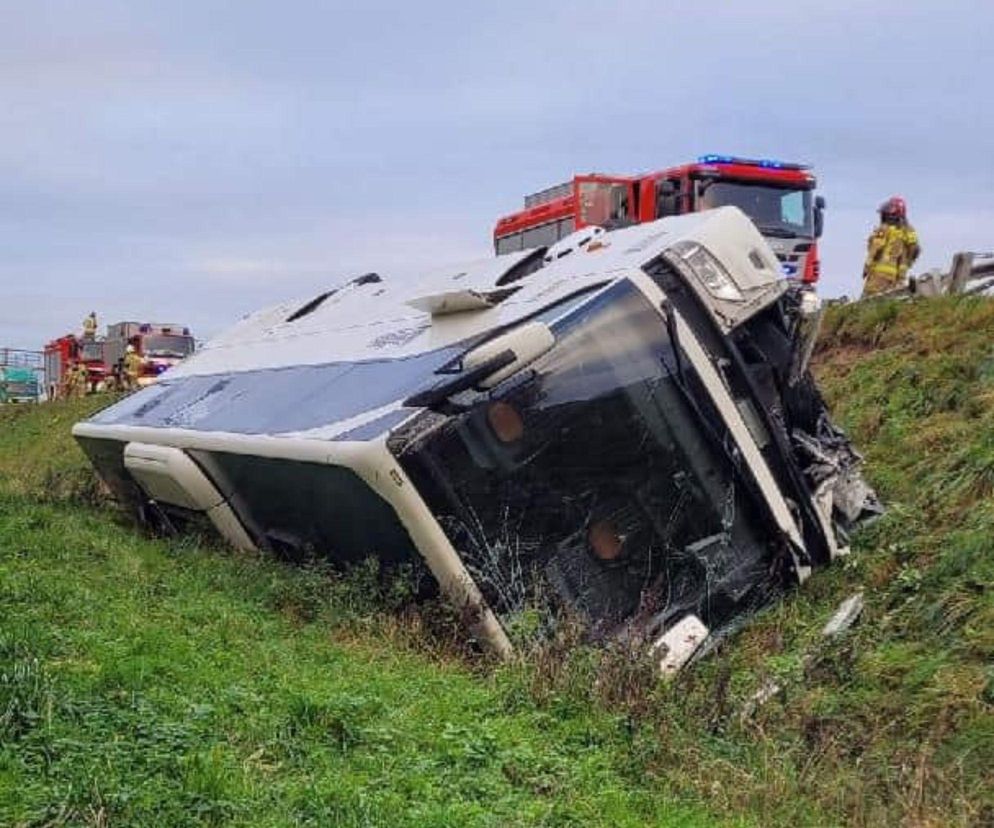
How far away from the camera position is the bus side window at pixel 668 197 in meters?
14.7

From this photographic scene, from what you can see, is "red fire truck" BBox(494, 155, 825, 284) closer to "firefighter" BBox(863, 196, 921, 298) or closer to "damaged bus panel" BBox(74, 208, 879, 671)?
"firefighter" BBox(863, 196, 921, 298)

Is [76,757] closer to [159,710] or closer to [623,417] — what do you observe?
[159,710]

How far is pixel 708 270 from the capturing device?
5402 mm

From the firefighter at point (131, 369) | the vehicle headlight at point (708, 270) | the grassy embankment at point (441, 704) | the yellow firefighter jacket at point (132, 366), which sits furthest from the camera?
the yellow firefighter jacket at point (132, 366)

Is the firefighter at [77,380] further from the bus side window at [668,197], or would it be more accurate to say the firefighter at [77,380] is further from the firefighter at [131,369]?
the bus side window at [668,197]

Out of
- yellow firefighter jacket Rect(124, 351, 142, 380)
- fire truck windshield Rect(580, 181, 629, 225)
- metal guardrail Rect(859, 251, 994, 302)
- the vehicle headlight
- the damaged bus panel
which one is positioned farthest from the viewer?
yellow firefighter jacket Rect(124, 351, 142, 380)

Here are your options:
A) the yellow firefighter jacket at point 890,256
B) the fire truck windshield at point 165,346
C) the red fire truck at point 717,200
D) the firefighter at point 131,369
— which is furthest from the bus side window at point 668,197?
the fire truck windshield at point 165,346

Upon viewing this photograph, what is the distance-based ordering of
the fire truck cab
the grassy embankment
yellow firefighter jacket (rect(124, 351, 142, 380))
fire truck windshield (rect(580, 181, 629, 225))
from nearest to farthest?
1. the grassy embankment
2. fire truck windshield (rect(580, 181, 629, 225))
3. yellow firefighter jacket (rect(124, 351, 142, 380))
4. the fire truck cab

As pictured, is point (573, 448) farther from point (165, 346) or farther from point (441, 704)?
→ point (165, 346)

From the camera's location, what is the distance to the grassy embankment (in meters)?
2.91

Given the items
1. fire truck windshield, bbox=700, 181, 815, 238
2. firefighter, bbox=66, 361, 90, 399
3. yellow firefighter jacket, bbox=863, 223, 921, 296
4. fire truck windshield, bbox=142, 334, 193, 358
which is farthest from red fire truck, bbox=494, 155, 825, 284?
firefighter, bbox=66, 361, 90, 399

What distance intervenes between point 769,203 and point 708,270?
1016 cm

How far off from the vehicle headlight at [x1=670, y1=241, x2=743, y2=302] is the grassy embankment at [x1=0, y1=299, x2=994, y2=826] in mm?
1433

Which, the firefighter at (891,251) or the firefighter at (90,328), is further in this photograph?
the firefighter at (90,328)
